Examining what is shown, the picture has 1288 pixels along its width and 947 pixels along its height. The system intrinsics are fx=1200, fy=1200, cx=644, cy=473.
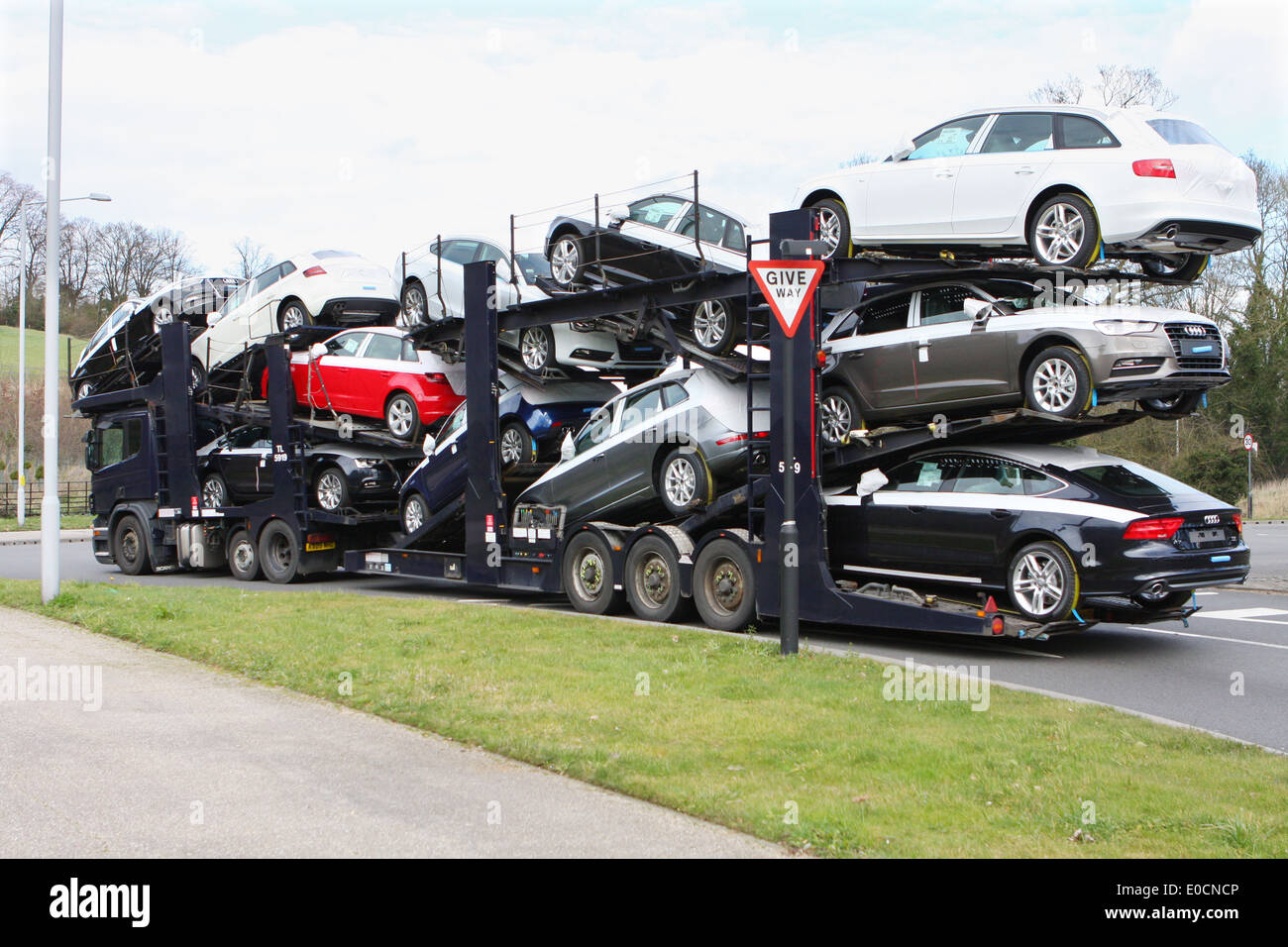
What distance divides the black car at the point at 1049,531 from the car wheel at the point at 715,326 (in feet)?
7.48

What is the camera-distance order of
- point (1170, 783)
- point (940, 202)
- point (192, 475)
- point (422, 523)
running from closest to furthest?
point (1170, 783)
point (940, 202)
point (422, 523)
point (192, 475)

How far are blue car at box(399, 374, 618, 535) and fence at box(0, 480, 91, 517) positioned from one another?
32.4m

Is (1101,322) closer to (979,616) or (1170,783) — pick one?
(979,616)

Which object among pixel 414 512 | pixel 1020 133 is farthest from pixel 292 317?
pixel 1020 133

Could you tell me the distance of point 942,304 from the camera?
10.8 metres

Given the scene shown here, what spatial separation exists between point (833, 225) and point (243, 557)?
12.0m

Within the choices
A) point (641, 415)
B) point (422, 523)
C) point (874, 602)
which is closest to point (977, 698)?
point (874, 602)

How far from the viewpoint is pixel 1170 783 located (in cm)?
604

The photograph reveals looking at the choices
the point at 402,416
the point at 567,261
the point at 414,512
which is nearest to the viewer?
the point at 567,261

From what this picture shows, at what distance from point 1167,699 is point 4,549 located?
26.2m

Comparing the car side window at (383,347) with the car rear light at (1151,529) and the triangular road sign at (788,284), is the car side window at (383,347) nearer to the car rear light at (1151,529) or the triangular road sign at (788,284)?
the triangular road sign at (788,284)

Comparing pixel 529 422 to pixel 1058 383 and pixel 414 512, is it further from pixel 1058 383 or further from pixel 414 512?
pixel 1058 383

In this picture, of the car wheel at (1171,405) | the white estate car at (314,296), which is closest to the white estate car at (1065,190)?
the car wheel at (1171,405)

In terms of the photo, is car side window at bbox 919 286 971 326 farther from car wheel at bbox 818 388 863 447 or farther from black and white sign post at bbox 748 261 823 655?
black and white sign post at bbox 748 261 823 655
